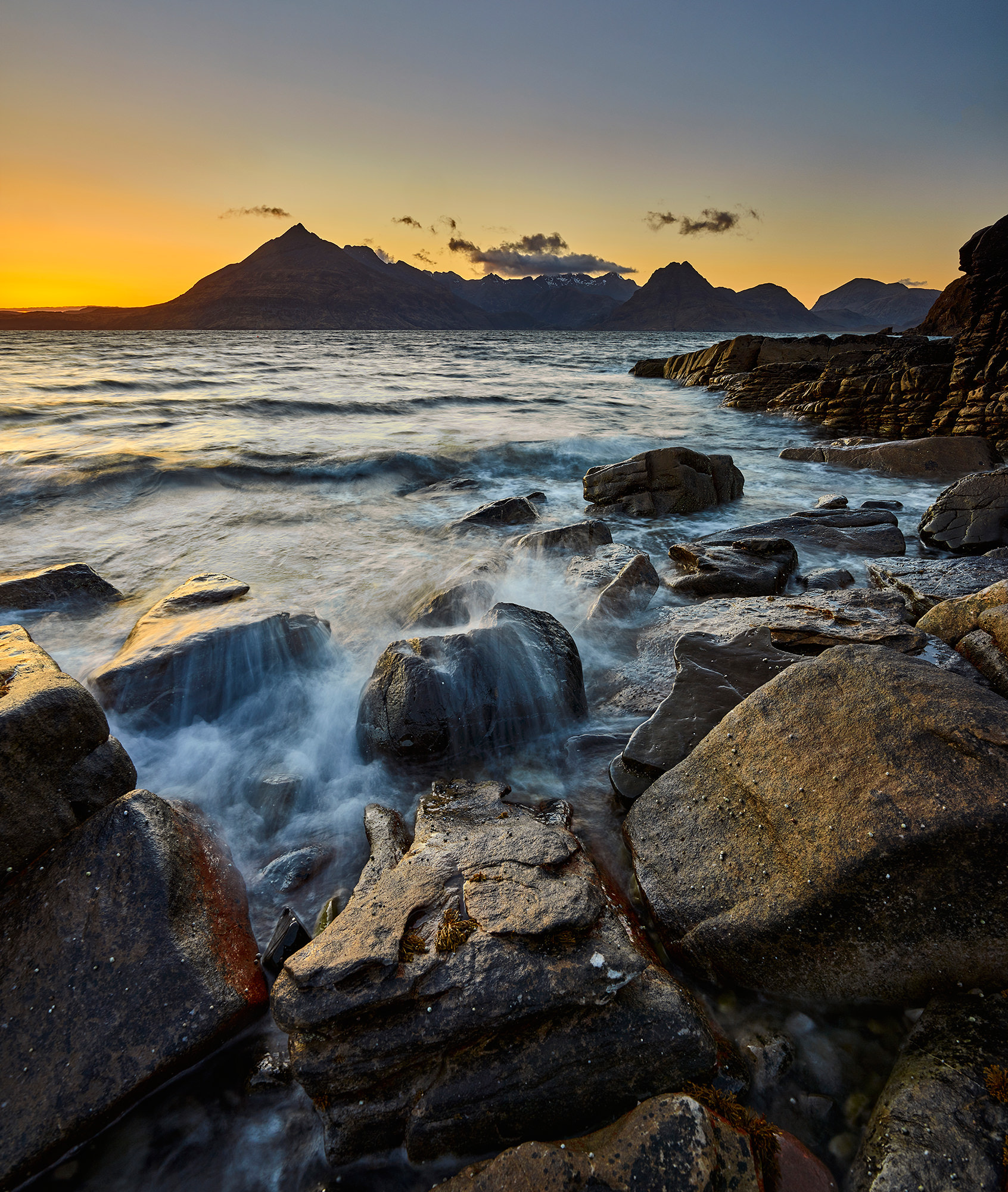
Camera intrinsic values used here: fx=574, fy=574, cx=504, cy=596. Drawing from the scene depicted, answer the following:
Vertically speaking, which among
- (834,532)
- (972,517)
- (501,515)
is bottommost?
(501,515)

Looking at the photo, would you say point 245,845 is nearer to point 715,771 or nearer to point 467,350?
point 715,771

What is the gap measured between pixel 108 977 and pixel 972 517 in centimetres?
891

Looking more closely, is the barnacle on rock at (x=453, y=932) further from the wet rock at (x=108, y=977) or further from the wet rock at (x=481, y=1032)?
the wet rock at (x=108, y=977)

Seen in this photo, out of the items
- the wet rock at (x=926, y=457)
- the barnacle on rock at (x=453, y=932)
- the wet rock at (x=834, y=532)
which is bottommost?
the barnacle on rock at (x=453, y=932)

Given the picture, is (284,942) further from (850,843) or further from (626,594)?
(626,594)

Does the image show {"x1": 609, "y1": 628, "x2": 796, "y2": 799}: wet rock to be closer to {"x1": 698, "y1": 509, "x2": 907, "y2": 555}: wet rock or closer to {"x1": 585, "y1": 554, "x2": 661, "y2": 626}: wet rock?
{"x1": 585, "y1": 554, "x2": 661, "y2": 626}: wet rock

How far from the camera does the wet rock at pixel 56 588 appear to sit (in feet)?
19.5

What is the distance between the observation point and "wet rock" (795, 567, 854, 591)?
592cm

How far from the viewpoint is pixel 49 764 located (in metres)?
2.58

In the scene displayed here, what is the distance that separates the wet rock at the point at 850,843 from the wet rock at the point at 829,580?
3451 millimetres

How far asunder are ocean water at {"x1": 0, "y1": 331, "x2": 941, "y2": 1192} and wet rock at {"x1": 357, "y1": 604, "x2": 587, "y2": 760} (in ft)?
0.64

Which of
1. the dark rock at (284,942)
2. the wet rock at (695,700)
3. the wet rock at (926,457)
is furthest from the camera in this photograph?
the wet rock at (926,457)

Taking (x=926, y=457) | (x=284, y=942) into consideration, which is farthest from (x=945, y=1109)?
(x=926, y=457)

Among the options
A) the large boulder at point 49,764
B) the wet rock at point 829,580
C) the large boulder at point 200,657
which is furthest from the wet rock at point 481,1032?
the wet rock at point 829,580
